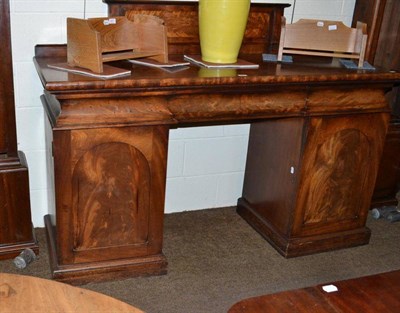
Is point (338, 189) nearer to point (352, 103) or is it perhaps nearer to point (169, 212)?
point (352, 103)

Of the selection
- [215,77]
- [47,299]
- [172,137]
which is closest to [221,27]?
[215,77]

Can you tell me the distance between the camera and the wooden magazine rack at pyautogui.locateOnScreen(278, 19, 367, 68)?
101 inches

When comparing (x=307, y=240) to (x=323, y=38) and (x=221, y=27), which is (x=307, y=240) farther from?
(x=221, y=27)

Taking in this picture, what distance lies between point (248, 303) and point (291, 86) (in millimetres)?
1123

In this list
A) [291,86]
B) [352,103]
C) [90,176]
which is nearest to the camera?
[90,176]

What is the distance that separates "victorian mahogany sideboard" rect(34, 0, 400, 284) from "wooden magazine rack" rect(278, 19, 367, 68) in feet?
0.30

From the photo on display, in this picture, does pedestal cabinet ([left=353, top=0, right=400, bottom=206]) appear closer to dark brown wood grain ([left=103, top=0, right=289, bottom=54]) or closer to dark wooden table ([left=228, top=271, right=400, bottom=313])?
dark brown wood grain ([left=103, top=0, right=289, bottom=54])

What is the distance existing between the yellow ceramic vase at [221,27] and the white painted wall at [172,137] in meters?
0.52

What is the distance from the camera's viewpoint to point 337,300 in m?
1.56

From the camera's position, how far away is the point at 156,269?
240 centimetres

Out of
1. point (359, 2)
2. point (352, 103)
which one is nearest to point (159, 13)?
point (352, 103)

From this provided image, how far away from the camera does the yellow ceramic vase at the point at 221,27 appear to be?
2.25 m

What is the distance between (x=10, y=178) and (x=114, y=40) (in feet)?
2.60

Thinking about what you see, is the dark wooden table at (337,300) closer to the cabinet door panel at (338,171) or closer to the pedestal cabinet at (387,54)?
the cabinet door panel at (338,171)
